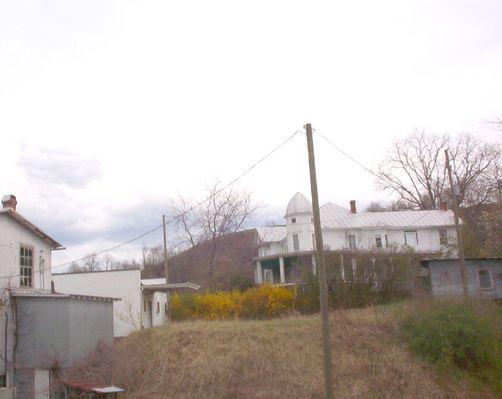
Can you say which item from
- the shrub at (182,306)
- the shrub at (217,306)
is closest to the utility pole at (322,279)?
the shrub at (217,306)

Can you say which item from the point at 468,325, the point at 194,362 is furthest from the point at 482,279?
the point at 194,362

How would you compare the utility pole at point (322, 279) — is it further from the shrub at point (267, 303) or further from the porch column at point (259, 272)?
the porch column at point (259, 272)

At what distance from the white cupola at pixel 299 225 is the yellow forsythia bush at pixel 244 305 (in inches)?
564

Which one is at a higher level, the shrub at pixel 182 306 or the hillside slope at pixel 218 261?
the hillside slope at pixel 218 261

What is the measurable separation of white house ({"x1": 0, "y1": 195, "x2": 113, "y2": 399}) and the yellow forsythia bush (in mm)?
13675

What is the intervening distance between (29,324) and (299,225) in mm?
32793

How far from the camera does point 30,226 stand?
22.4m

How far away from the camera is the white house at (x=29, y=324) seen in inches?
785

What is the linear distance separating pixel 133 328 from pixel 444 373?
16.9 m

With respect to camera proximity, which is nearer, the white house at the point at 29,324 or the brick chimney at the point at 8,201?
the white house at the point at 29,324

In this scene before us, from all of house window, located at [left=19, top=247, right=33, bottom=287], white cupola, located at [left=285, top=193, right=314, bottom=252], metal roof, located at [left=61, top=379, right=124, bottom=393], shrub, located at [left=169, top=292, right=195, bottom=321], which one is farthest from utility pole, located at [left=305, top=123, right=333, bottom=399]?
white cupola, located at [left=285, top=193, right=314, bottom=252]

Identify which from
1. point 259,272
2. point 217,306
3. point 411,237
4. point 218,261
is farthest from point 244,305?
point 218,261

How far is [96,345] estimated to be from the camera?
2278 centimetres

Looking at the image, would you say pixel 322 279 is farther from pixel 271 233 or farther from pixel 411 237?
pixel 271 233
